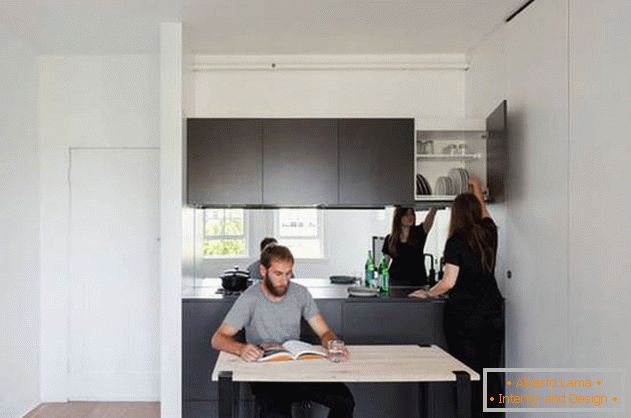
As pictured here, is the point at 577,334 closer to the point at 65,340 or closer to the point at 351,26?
the point at 351,26

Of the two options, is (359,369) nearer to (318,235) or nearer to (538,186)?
(538,186)

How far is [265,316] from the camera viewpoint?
299cm

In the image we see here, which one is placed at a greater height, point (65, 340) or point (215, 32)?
point (215, 32)

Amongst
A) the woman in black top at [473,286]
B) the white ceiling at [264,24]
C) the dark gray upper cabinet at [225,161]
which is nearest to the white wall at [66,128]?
the white ceiling at [264,24]

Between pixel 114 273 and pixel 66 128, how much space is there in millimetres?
1201

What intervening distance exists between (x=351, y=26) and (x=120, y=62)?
190 cm

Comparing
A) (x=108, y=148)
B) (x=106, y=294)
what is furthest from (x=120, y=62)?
(x=106, y=294)

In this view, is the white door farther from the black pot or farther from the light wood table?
the light wood table

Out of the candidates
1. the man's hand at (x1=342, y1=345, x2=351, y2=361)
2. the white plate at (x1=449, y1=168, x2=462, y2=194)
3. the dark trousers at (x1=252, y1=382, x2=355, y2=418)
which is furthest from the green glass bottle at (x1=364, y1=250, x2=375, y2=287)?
the man's hand at (x1=342, y1=345, x2=351, y2=361)

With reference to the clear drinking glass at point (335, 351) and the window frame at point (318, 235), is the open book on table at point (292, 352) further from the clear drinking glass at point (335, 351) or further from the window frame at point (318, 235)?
the window frame at point (318, 235)

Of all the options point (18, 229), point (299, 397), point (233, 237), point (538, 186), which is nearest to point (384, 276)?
point (233, 237)

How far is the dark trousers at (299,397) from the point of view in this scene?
280 centimetres

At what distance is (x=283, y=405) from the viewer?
112 inches

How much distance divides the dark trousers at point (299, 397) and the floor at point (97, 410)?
1.63 metres
